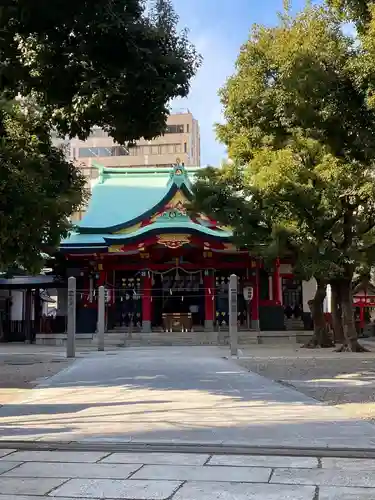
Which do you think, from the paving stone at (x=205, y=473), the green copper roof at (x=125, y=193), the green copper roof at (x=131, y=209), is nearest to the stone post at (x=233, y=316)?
the green copper roof at (x=131, y=209)

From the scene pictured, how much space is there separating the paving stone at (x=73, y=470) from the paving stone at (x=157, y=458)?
16 centimetres

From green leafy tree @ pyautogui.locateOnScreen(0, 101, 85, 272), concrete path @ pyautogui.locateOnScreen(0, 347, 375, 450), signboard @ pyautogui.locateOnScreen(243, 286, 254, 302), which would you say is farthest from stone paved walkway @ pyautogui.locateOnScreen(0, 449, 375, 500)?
signboard @ pyautogui.locateOnScreen(243, 286, 254, 302)

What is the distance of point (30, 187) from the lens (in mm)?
10539

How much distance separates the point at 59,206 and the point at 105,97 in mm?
4578

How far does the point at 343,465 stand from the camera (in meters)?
5.73

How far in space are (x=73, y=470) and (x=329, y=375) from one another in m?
9.09

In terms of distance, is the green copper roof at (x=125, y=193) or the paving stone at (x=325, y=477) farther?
the green copper roof at (x=125, y=193)

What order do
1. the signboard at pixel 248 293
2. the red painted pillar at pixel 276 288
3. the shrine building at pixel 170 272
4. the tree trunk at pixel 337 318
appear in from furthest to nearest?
the red painted pillar at pixel 276 288
the signboard at pixel 248 293
the shrine building at pixel 170 272
the tree trunk at pixel 337 318

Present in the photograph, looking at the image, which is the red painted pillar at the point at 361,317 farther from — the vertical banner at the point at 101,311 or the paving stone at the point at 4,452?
the paving stone at the point at 4,452

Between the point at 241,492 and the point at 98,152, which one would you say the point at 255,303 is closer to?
the point at 241,492

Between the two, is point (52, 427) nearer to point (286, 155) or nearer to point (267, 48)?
point (286, 155)

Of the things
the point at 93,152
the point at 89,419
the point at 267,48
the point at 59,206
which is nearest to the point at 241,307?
the point at 267,48

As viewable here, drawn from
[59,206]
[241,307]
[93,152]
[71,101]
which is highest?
[93,152]

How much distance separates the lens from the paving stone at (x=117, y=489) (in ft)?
15.6
